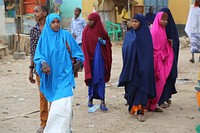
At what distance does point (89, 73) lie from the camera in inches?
267

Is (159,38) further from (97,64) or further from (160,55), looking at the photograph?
(97,64)

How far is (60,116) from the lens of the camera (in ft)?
15.2

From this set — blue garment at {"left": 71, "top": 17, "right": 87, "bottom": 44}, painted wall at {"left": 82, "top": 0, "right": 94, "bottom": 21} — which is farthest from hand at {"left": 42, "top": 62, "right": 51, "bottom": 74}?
painted wall at {"left": 82, "top": 0, "right": 94, "bottom": 21}

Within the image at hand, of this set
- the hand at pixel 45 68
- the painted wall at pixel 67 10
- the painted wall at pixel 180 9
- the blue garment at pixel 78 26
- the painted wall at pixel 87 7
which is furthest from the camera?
the painted wall at pixel 67 10

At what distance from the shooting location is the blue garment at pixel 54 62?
4.86 metres

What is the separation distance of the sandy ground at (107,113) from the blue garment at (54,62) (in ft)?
4.08

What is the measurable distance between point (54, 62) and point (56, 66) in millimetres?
51

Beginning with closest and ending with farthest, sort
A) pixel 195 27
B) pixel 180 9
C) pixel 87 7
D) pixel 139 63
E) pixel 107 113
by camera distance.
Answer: pixel 139 63
pixel 107 113
pixel 195 27
pixel 180 9
pixel 87 7

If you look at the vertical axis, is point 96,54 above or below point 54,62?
below

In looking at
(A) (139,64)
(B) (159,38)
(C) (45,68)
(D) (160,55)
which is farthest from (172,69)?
(C) (45,68)

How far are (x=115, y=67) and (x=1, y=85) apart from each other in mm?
3313

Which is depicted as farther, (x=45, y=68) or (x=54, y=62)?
(x=54, y=62)

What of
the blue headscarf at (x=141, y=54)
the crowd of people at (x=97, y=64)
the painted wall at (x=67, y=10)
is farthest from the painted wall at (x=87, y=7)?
the blue headscarf at (x=141, y=54)

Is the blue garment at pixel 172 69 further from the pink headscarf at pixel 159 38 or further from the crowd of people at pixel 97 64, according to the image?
the pink headscarf at pixel 159 38
